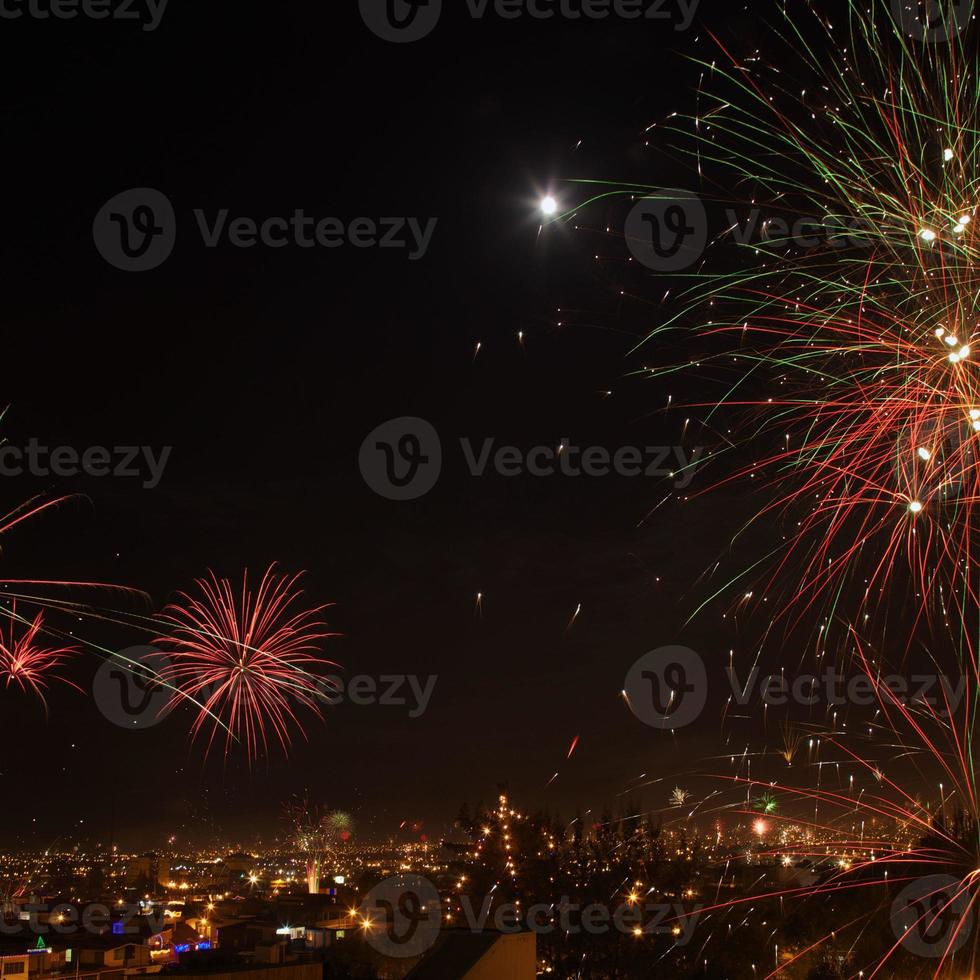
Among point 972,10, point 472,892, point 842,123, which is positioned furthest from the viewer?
point 472,892

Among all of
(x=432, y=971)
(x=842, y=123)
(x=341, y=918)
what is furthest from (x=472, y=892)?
(x=842, y=123)

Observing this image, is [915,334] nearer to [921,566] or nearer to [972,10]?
[921,566]

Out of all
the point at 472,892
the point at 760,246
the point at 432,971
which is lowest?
the point at 472,892

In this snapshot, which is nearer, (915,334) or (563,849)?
(915,334)

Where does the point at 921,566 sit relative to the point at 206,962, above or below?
above

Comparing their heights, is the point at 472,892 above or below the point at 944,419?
below

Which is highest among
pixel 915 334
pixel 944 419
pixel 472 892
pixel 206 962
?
pixel 915 334

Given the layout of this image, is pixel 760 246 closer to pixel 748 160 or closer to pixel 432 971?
pixel 748 160

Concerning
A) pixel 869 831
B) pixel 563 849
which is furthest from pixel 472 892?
pixel 869 831

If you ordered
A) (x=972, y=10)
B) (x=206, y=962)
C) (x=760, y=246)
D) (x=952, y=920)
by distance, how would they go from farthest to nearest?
(x=952, y=920), (x=206, y=962), (x=760, y=246), (x=972, y=10)
